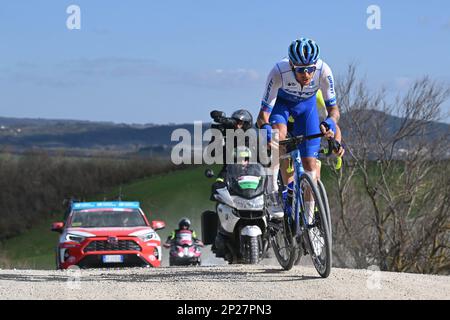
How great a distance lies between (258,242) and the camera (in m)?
12.8

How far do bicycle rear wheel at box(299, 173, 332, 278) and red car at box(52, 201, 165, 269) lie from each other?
819cm

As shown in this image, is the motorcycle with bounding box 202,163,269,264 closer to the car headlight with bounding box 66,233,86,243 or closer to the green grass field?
the car headlight with bounding box 66,233,86,243

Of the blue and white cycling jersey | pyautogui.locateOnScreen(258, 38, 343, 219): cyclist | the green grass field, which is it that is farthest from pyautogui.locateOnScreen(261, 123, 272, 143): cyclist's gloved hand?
the green grass field

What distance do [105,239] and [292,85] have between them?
8.21 metres

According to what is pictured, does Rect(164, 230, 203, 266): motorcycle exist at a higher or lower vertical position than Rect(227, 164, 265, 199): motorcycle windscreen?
lower

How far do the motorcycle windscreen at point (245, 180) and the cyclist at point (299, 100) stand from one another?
2948 millimetres

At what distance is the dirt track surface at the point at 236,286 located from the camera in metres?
8.30

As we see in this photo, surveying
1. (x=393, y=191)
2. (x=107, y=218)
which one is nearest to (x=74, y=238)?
(x=107, y=218)

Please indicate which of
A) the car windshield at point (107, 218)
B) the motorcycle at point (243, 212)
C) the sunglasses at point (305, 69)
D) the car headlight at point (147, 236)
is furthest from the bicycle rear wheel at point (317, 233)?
the car windshield at point (107, 218)

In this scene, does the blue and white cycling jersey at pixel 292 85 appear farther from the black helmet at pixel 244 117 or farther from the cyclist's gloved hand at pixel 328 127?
the black helmet at pixel 244 117

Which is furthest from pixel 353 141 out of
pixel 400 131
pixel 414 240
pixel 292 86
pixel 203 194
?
pixel 292 86

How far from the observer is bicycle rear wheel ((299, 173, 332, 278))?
8.86 m

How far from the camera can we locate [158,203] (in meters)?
69.1

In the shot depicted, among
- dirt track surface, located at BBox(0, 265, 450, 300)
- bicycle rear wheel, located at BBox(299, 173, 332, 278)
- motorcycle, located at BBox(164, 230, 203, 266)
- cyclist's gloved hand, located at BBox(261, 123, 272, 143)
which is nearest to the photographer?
dirt track surface, located at BBox(0, 265, 450, 300)
